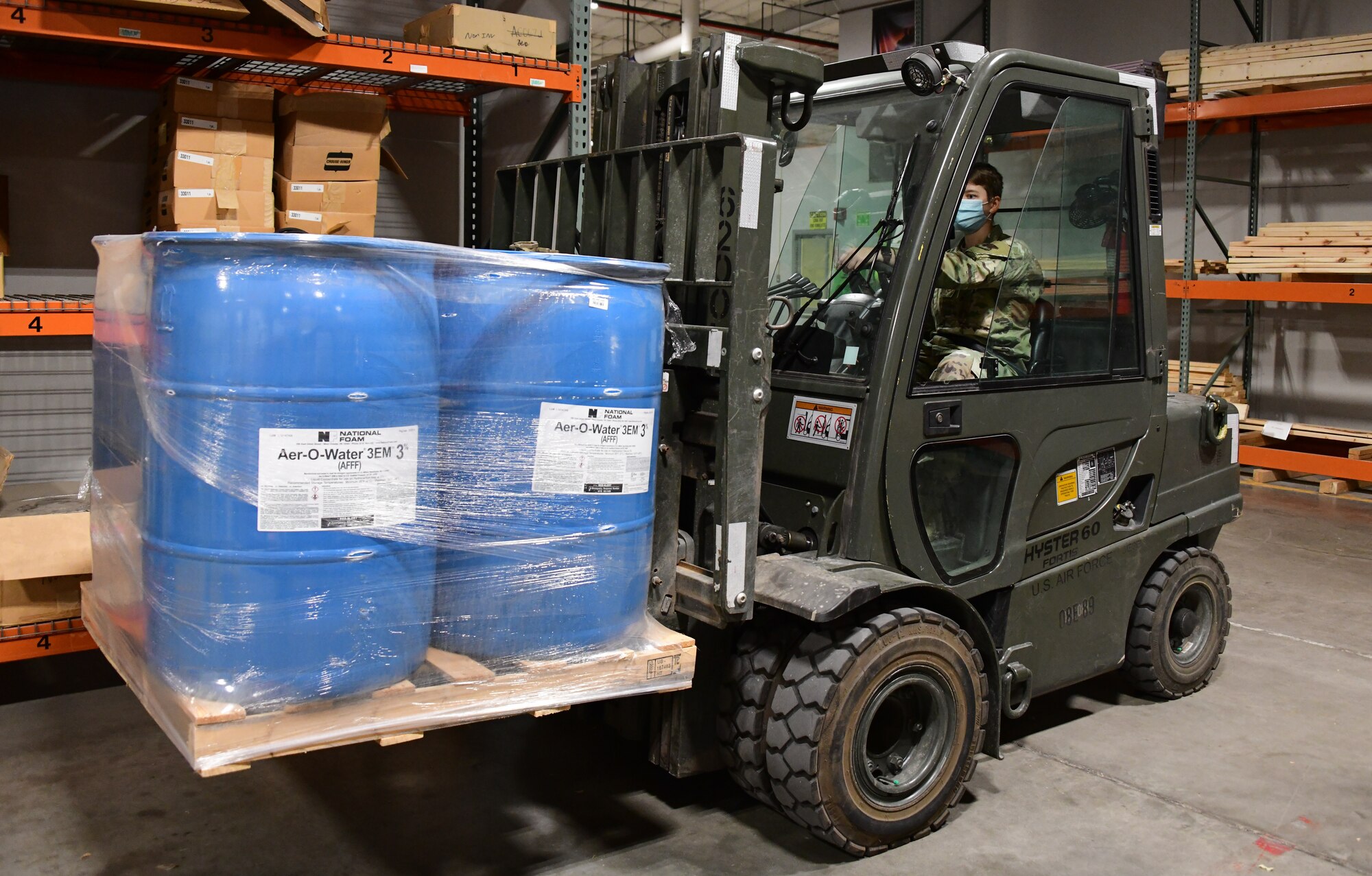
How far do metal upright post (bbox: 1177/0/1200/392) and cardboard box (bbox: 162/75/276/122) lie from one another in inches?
319

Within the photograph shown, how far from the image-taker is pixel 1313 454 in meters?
9.48

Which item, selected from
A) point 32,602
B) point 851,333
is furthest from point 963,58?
point 32,602

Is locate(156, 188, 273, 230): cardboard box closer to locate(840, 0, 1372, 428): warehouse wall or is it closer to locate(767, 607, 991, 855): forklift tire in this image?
locate(767, 607, 991, 855): forklift tire

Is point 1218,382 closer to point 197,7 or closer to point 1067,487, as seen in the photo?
point 1067,487

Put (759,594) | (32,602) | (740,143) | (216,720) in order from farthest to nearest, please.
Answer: (32,602) → (759,594) → (740,143) → (216,720)

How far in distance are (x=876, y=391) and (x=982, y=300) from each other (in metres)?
0.60

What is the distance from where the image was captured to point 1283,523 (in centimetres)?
814

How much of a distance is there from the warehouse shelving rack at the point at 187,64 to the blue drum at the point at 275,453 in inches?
80.9

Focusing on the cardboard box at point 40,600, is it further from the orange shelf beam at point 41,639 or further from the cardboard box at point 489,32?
the cardboard box at point 489,32

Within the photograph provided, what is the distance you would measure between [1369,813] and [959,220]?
237cm

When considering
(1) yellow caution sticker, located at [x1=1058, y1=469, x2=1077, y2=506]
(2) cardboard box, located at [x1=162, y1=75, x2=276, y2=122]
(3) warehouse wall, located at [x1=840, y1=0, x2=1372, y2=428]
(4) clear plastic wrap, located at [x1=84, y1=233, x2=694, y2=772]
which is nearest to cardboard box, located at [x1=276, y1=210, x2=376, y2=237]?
(2) cardboard box, located at [x1=162, y1=75, x2=276, y2=122]

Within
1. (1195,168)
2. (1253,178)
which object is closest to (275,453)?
(1195,168)

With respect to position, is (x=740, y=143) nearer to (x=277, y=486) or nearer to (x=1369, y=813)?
(x=277, y=486)

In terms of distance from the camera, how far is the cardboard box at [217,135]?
4391mm
